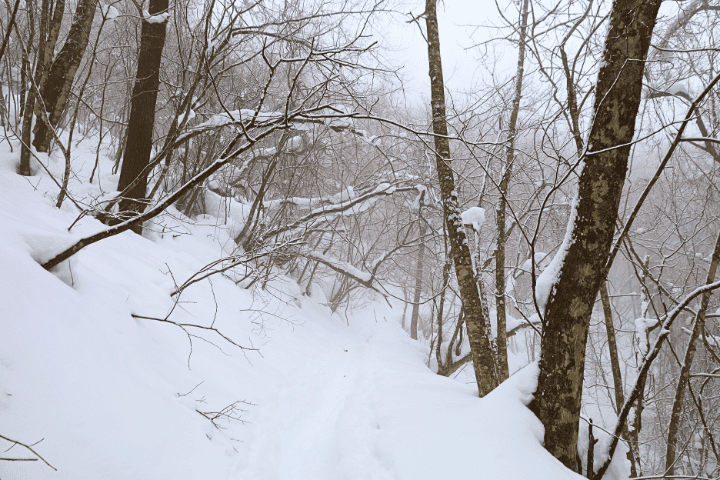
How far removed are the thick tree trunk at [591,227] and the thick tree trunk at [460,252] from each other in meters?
1.48

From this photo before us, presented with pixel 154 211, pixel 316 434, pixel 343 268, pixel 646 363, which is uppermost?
pixel 154 211

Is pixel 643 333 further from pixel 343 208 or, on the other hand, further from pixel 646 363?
pixel 343 208

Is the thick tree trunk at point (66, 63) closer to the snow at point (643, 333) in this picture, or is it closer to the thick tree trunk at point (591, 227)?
the thick tree trunk at point (591, 227)

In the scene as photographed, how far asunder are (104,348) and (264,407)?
2.02m

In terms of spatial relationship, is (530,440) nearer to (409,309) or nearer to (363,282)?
(363,282)

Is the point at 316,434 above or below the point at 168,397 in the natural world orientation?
below

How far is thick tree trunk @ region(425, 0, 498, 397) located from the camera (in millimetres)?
3816

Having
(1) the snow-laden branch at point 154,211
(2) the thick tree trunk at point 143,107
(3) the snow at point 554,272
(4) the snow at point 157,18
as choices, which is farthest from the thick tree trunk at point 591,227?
(4) the snow at point 157,18

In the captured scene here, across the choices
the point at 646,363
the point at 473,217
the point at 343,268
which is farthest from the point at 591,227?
the point at 343,268

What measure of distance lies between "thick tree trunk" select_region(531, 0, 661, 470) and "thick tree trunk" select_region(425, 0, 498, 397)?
1.48 m

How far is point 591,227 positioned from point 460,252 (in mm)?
1774

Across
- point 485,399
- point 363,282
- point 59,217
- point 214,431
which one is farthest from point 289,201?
point 485,399

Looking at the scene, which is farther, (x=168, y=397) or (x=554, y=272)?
(x=168, y=397)

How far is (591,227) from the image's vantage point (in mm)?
2186
